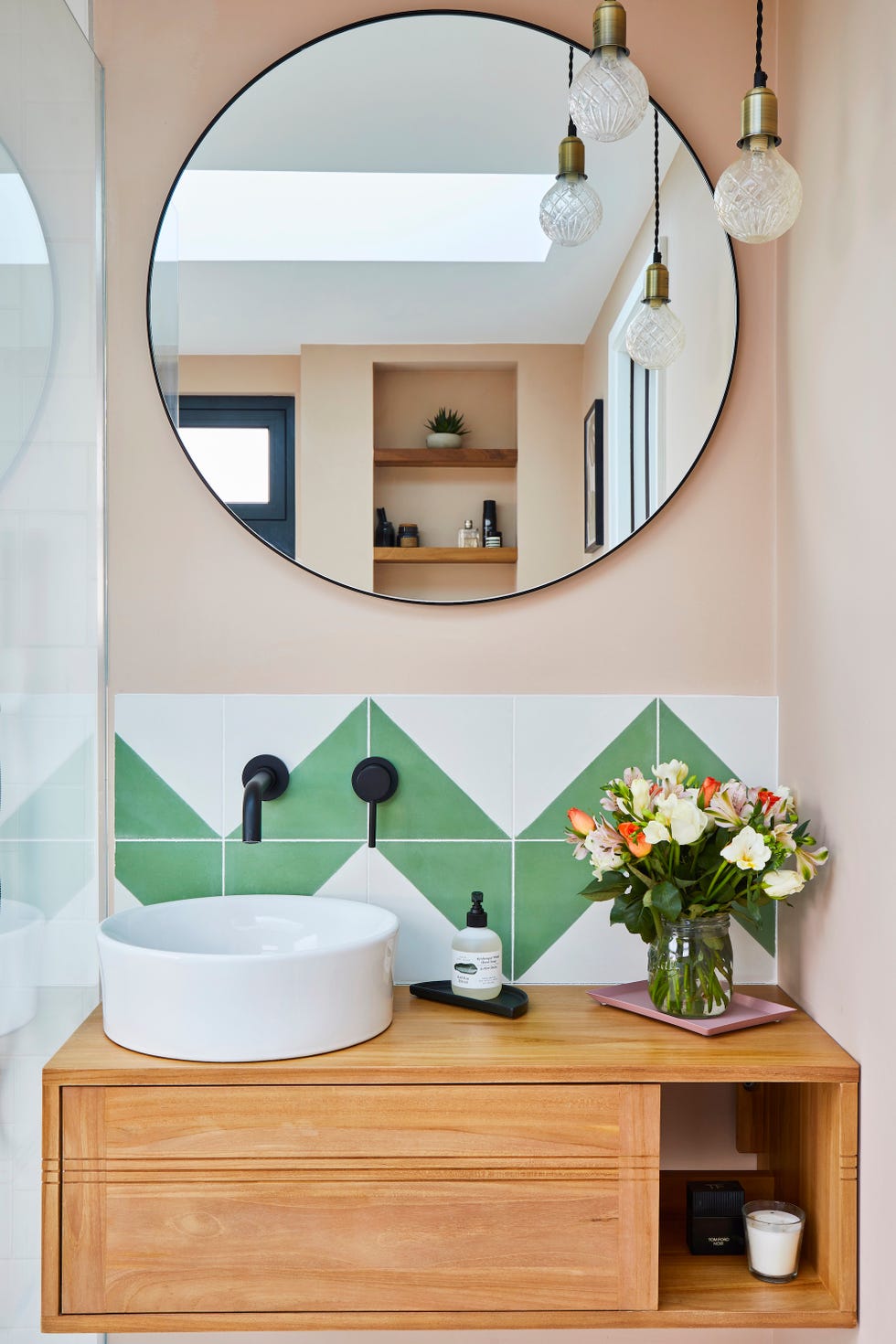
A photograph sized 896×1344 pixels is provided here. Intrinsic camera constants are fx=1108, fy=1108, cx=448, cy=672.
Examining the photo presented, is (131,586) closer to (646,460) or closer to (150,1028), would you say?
(150,1028)

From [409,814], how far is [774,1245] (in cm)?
79

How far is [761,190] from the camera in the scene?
51.1 inches

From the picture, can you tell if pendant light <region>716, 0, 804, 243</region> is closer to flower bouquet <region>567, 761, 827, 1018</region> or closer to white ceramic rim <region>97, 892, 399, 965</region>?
flower bouquet <region>567, 761, 827, 1018</region>

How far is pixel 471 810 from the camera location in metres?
1.77

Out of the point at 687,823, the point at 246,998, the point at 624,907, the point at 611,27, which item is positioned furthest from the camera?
the point at 624,907

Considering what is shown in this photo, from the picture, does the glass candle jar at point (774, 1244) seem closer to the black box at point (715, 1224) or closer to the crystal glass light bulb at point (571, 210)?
the black box at point (715, 1224)

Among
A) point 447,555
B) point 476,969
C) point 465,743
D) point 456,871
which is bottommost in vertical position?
point 476,969

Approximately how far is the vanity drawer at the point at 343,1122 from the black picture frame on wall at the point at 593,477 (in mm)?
836

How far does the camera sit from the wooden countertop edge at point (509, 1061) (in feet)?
4.58

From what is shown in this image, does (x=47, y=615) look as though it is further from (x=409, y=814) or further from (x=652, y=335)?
(x=652, y=335)

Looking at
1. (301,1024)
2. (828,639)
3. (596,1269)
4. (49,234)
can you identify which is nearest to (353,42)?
(49,234)

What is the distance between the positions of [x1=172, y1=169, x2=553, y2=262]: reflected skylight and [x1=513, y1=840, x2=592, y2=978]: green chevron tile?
37.5 inches

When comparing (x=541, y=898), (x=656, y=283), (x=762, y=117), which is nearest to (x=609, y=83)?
(x=762, y=117)

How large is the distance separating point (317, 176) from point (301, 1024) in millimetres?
1283
